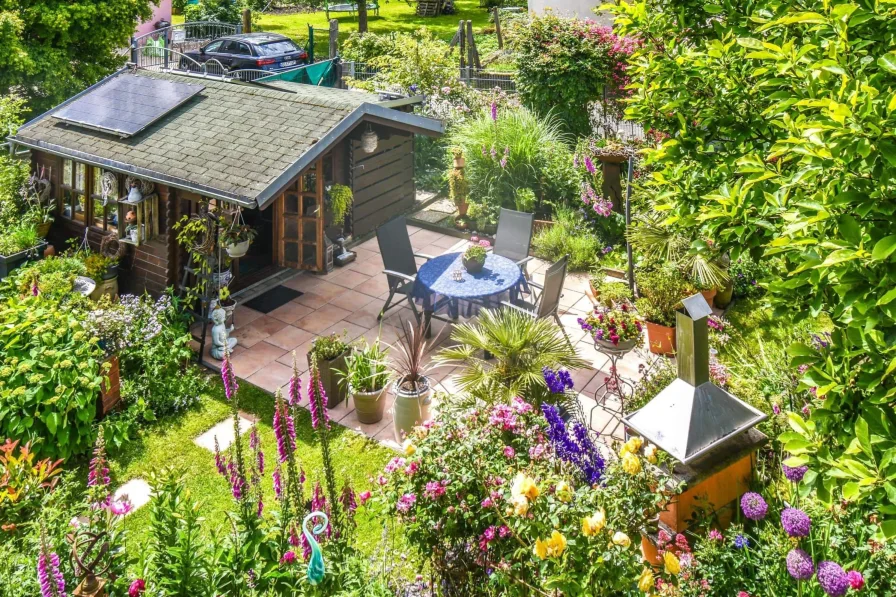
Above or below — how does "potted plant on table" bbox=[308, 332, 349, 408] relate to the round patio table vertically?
below

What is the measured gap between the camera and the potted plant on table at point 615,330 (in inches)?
267

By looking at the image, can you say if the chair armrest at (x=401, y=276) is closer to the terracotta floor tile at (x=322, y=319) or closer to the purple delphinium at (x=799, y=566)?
→ the terracotta floor tile at (x=322, y=319)

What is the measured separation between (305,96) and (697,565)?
772 cm

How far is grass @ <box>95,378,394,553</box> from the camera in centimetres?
600

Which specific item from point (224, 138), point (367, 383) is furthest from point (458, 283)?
point (224, 138)

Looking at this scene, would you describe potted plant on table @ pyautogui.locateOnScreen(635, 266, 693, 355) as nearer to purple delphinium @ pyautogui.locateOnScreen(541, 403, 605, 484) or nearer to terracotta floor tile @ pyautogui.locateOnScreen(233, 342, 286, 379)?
purple delphinium @ pyautogui.locateOnScreen(541, 403, 605, 484)

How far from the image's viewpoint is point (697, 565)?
411cm

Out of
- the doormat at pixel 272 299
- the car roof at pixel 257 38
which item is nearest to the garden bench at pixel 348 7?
the car roof at pixel 257 38

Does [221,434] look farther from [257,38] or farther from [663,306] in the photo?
[257,38]

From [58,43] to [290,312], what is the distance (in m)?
11.5

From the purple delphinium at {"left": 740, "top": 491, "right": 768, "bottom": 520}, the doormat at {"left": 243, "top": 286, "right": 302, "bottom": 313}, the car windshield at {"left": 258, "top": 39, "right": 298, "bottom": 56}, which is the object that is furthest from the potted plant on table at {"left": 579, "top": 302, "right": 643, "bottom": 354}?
the car windshield at {"left": 258, "top": 39, "right": 298, "bottom": 56}

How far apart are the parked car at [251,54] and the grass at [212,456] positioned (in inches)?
595

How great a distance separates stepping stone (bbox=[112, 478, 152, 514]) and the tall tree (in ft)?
40.0

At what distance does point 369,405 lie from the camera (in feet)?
23.6
